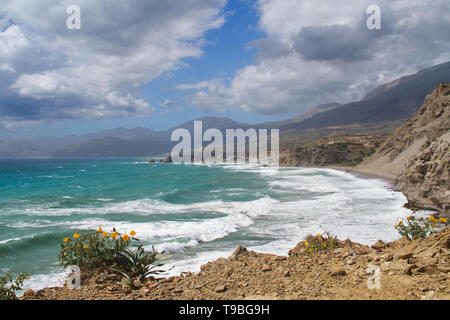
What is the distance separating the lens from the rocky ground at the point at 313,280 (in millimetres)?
3713

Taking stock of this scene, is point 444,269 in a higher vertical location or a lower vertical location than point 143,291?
higher

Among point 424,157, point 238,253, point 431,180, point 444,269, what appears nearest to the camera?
point 444,269

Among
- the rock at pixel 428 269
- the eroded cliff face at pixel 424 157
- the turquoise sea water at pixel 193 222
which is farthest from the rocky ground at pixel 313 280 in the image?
the eroded cliff face at pixel 424 157

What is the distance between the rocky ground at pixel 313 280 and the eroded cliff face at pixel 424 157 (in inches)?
593

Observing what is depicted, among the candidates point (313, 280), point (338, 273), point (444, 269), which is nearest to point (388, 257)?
point (444, 269)

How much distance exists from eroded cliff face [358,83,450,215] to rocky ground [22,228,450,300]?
49.4 ft

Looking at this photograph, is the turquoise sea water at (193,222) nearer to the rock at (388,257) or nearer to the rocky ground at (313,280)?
the rocky ground at (313,280)

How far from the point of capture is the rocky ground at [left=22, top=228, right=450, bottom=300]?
371 cm

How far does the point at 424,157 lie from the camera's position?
765 inches

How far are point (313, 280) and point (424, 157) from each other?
64.9 feet

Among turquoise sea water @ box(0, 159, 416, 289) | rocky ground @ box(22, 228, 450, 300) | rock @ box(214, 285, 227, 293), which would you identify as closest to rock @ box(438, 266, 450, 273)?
rocky ground @ box(22, 228, 450, 300)

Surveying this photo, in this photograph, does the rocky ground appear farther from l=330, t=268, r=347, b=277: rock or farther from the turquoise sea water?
the turquoise sea water

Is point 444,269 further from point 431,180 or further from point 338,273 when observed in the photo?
point 431,180
